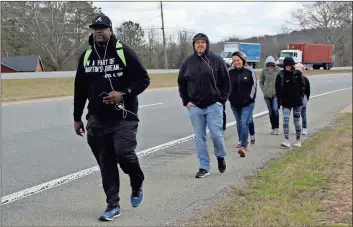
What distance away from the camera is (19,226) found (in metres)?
4.92

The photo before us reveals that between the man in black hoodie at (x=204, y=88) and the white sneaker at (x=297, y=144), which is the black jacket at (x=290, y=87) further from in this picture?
the man in black hoodie at (x=204, y=88)

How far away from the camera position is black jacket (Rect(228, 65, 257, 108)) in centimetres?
852

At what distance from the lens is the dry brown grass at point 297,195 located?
5.04 metres

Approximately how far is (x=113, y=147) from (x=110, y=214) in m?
0.67

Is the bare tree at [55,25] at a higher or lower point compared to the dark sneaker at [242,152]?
higher

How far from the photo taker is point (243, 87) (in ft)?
28.1

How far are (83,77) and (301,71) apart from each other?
5.54 meters

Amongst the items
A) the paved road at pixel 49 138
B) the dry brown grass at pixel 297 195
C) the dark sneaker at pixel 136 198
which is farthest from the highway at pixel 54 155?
the dry brown grass at pixel 297 195

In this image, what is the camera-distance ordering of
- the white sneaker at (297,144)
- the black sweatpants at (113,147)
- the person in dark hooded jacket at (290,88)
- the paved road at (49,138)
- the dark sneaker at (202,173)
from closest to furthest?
the black sweatpants at (113,147) → the dark sneaker at (202,173) → the paved road at (49,138) → the person in dark hooded jacket at (290,88) → the white sneaker at (297,144)

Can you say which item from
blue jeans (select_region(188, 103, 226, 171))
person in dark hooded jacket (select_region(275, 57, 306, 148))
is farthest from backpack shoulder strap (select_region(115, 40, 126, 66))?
person in dark hooded jacket (select_region(275, 57, 306, 148))

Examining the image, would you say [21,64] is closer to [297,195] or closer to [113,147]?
[297,195]

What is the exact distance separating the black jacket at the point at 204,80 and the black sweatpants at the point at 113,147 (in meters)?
1.85

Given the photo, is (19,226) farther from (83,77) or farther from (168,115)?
(168,115)

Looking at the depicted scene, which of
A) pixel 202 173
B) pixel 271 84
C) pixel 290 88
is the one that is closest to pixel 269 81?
pixel 271 84
